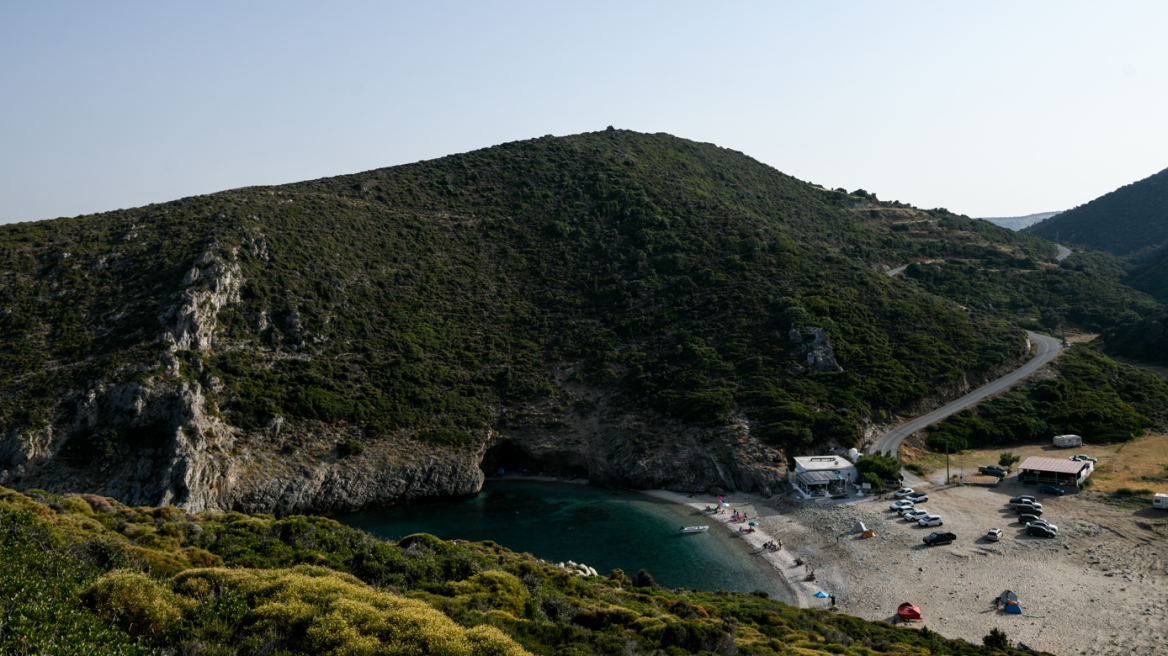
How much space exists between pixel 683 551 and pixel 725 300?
1571 inches

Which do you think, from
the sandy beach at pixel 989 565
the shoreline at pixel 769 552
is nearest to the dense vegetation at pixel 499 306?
the shoreline at pixel 769 552

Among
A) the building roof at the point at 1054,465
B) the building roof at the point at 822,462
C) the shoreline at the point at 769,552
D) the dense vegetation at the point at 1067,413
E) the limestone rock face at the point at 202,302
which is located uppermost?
the limestone rock face at the point at 202,302

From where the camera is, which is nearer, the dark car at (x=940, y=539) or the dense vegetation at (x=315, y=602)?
the dense vegetation at (x=315, y=602)

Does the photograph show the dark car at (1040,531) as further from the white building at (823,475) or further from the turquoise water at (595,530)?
the turquoise water at (595,530)

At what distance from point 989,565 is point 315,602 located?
40468 mm

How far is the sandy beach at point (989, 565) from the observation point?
32375mm

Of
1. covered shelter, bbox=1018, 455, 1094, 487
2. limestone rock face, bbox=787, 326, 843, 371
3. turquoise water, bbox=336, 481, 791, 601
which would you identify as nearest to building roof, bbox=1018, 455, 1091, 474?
covered shelter, bbox=1018, 455, 1094, 487

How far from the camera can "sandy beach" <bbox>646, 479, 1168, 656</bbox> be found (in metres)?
32.4

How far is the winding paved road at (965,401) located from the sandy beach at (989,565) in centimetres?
660

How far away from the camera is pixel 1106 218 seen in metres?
175

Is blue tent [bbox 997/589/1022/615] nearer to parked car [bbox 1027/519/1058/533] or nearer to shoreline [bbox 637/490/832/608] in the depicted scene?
shoreline [bbox 637/490/832/608]

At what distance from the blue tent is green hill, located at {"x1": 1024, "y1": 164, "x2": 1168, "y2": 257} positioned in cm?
16154

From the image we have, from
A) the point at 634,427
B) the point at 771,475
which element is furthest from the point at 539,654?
the point at 634,427

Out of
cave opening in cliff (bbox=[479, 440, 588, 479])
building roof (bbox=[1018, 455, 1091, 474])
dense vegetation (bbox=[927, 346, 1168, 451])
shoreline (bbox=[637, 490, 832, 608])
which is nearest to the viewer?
shoreline (bbox=[637, 490, 832, 608])
